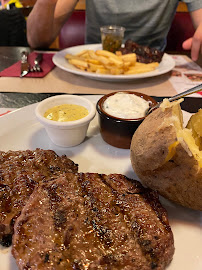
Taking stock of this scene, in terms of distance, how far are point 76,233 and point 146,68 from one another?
8.34 ft

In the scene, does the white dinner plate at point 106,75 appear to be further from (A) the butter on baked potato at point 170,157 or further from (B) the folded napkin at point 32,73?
(A) the butter on baked potato at point 170,157

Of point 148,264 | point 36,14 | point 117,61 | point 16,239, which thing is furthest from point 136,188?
point 36,14

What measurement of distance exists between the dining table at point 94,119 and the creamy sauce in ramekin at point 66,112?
0.20m

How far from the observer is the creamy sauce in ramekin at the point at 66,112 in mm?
2045

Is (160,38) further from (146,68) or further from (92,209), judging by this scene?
(92,209)

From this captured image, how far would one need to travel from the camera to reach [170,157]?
1.30m

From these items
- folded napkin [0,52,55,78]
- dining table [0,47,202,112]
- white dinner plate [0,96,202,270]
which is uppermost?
folded napkin [0,52,55,78]

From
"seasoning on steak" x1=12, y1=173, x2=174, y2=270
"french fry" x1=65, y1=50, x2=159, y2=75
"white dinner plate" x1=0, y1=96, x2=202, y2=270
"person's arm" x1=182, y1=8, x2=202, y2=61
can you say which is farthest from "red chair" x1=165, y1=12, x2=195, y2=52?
"seasoning on steak" x1=12, y1=173, x2=174, y2=270

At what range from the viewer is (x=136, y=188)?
4.63 feet

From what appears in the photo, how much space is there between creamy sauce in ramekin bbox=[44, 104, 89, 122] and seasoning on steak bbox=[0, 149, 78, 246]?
43 centimetres

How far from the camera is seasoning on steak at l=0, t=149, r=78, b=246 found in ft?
4.04

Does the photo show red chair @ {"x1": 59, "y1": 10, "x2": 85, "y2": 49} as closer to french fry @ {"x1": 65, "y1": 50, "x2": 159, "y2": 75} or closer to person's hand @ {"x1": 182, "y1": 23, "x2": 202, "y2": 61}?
french fry @ {"x1": 65, "y1": 50, "x2": 159, "y2": 75}

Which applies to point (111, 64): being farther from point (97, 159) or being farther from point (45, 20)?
point (45, 20)

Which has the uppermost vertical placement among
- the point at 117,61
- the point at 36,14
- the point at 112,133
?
the point at 36,14
